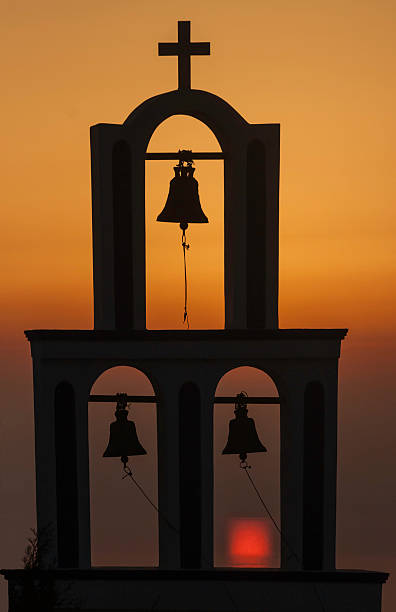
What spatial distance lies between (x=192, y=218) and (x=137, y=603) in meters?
4.42

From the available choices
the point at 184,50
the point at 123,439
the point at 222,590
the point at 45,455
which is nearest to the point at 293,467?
the point at 222,590

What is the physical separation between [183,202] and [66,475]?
11.2 feet

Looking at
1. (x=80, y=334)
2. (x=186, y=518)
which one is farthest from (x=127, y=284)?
(x=186, y=518)

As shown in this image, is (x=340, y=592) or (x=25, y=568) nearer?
(x=25, y=568)

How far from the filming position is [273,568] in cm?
1262

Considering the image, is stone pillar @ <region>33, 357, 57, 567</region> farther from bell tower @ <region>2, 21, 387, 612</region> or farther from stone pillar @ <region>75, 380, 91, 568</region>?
stone pillar @ <region>75, 380, 91, 568</region>

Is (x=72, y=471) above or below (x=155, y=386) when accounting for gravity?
below

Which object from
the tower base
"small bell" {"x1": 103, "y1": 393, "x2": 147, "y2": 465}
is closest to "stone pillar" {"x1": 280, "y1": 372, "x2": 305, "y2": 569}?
the tower base

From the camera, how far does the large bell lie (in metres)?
13.2

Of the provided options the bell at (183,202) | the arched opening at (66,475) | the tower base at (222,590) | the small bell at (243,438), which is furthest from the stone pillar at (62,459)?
the bell at (183,202)

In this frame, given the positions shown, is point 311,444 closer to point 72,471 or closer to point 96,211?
point 72,471

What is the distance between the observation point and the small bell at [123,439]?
1295 cm

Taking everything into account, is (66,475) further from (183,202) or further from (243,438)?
(183,202)

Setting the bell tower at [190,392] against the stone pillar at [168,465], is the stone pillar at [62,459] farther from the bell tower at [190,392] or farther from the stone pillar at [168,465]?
the stone pillar at [168,465]
